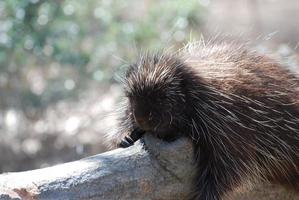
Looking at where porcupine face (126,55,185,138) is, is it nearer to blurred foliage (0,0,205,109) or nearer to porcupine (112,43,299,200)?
porcupine (112,43,299,200)

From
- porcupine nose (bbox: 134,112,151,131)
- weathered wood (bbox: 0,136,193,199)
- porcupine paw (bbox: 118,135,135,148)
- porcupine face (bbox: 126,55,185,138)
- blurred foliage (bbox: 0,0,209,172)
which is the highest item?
porcupine face (bbox: 126,55,185,138)

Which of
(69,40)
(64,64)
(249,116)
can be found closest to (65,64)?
(64,64)

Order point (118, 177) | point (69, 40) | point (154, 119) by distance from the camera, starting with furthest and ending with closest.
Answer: point (69, 40), point (154, 119), point (118, 177)

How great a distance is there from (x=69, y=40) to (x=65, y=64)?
0.73 ft

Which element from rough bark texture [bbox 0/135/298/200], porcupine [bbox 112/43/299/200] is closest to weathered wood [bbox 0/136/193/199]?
rough bark texture [bbox 0/135/298/200]

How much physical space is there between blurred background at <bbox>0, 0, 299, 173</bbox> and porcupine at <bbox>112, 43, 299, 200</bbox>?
2625 mm

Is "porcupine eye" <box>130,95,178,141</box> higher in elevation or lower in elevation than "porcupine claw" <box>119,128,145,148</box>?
higher

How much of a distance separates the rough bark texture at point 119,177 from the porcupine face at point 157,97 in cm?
10

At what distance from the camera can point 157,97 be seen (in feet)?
11.4

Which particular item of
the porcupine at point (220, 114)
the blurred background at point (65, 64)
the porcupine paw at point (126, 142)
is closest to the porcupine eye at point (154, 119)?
the porcupine at point (220, 114)

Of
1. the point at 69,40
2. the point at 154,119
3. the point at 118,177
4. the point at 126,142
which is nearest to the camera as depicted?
the point at 118,177

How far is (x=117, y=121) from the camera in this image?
3.88 m

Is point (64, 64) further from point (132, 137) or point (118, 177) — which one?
point (118, 177)

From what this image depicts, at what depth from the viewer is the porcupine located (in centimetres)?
344
